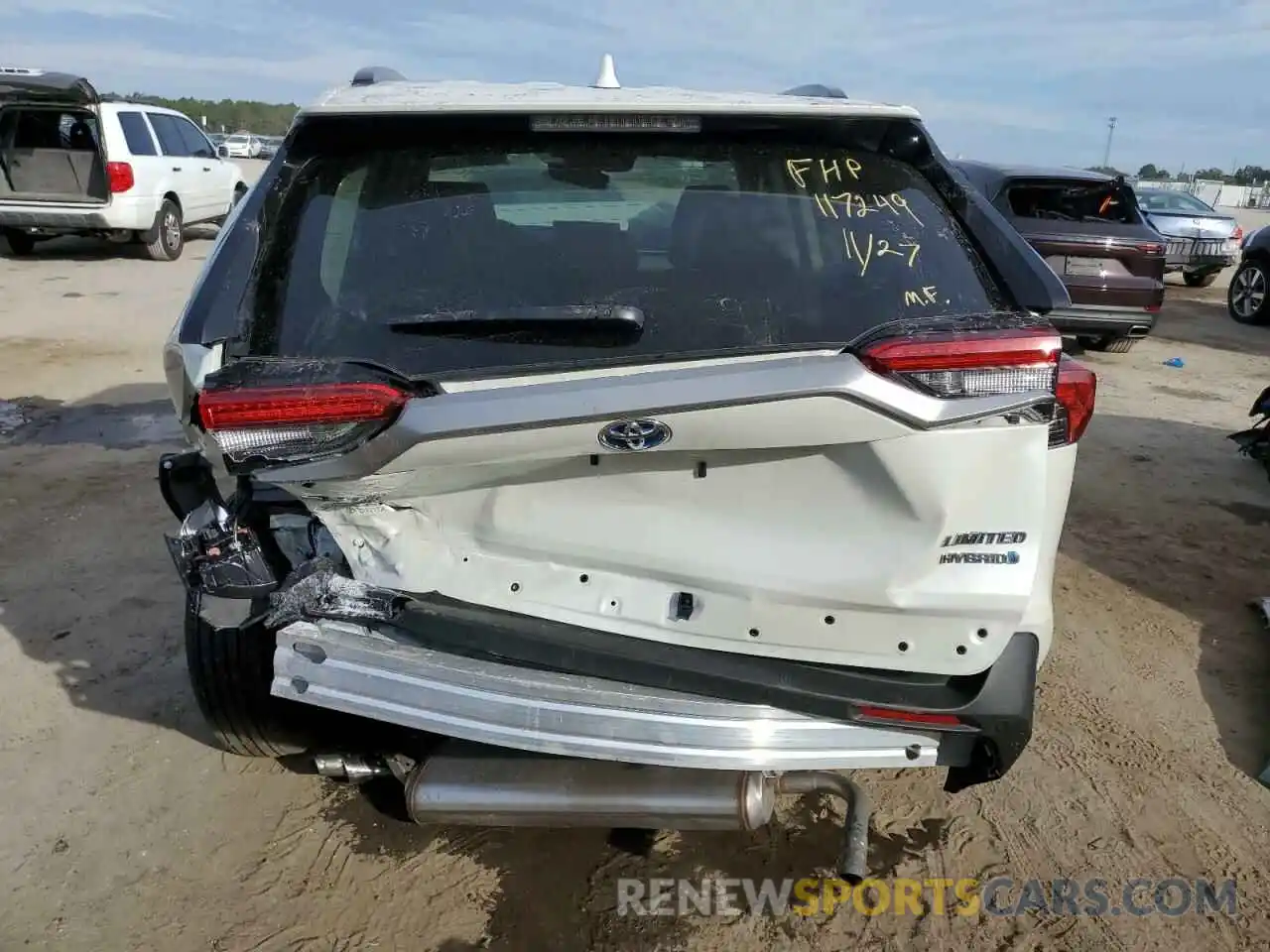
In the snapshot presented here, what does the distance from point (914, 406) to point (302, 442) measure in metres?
1.18

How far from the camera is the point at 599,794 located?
223 cm

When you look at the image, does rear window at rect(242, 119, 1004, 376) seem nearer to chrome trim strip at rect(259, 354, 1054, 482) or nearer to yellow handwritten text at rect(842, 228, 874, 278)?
yellow handwritten text at rect(842, 228, 874, 278)

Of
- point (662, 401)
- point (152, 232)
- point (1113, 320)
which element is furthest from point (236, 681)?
point (152, 232)

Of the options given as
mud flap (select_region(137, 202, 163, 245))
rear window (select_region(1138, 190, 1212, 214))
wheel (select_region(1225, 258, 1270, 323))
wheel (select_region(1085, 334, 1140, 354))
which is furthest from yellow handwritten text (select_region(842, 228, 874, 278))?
rear window (select_region(1138, 190, 1212, 214))

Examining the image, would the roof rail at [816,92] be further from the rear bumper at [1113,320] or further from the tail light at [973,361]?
the rear bumper at [1113,320]

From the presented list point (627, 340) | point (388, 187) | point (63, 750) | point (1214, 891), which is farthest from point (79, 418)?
point (1214, 891)

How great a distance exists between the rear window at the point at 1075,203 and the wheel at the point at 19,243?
12.8 metres

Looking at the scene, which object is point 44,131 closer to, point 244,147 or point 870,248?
point 870,248

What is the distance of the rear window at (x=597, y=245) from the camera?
2041mm

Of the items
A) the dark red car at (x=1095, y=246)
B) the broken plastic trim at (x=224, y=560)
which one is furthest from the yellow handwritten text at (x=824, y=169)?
the dark red car at (x=1095, y=246)

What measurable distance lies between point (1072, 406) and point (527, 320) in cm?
124

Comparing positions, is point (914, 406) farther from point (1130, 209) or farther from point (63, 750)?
point (1130, 209)

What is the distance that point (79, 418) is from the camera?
6547 millimetres

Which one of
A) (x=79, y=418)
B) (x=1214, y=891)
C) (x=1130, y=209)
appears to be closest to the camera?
(x=1214, y=891)
